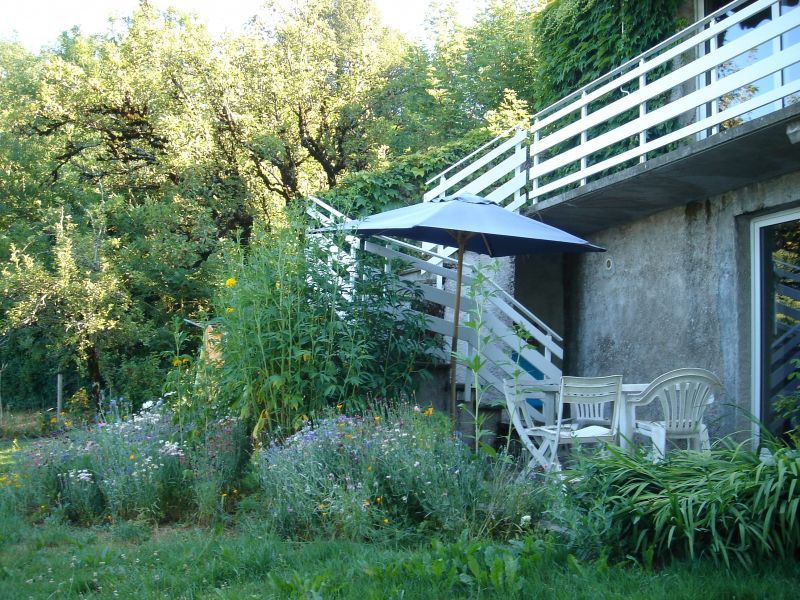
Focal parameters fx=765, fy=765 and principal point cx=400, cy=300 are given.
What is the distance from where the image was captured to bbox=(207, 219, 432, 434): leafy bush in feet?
21.4

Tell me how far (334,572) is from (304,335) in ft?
9.50

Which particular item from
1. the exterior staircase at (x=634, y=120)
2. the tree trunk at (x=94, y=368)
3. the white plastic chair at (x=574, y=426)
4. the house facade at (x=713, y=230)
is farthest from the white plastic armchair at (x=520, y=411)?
the tree trunk at (x=94, y=368)

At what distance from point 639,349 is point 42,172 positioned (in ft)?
51.9

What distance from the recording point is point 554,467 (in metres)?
5.51

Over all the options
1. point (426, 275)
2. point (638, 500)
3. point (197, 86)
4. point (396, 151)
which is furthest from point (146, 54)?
point (638, 500)

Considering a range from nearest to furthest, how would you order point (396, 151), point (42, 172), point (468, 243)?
point (468, 243)
point (42, 172)
point (396, 151)

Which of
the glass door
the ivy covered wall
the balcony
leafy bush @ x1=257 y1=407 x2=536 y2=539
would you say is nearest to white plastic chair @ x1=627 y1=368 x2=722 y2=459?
the glass door

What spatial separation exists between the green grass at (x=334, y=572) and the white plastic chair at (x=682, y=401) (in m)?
1.97

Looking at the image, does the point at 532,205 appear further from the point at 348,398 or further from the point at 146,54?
the point at 146,54

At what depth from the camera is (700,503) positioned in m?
3.81

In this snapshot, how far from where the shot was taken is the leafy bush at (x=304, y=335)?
6.52 metres

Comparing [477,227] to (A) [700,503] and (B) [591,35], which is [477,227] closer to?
(A) [700,503]

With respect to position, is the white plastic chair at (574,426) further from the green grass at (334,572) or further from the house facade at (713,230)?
the green grass at (334,572)

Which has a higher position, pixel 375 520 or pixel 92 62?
pixel 92 62
